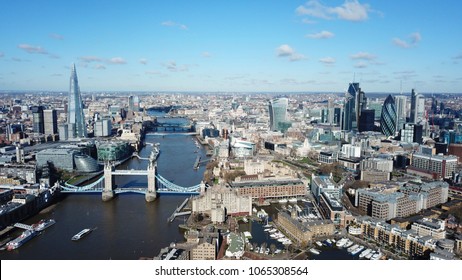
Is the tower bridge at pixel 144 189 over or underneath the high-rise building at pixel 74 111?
underneath

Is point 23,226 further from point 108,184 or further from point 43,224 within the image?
point 108,184

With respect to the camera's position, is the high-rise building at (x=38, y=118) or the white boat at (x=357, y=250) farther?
the high-rise building at (x=38, y=118)

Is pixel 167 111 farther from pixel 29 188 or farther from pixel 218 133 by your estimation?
pixel 29 188

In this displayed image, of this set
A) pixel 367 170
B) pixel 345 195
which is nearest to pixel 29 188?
pixel 345 195

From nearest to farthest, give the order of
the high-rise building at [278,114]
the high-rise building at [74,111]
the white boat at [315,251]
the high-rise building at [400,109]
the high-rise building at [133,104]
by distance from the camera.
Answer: the white boat at [315,251] → the high-rise building at [74,111] → the high-rise building at [400,109] → the high-rise building at [278,114] → the high-rise building at [133,104]

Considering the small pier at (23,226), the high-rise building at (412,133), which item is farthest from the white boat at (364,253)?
the high-rise building at (412,133)

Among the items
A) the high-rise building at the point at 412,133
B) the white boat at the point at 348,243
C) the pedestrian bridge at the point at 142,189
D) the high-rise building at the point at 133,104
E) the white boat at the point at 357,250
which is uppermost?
the high-rise building at the point at 133,104

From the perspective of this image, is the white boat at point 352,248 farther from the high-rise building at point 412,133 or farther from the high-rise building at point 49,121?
the high-rise building at point 49,121
